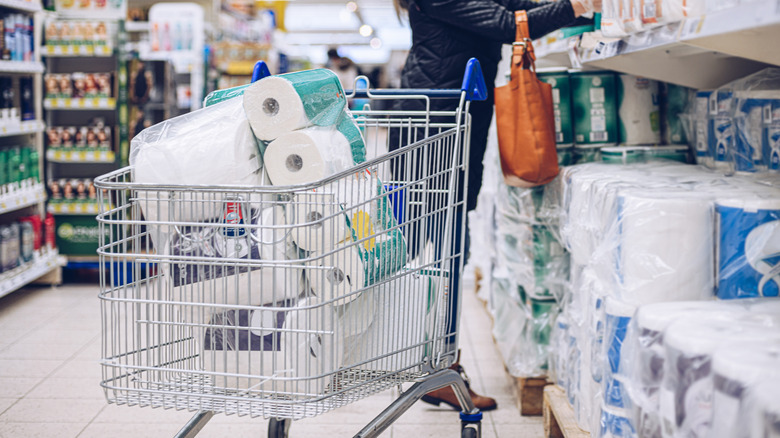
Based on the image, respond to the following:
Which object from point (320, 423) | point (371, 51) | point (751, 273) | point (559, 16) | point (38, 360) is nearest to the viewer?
point (751, 273)

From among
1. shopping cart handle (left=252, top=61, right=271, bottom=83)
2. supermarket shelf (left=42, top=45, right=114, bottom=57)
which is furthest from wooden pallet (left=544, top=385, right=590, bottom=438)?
supermarket shelf (left=42, top=45, right=114, bottom=57)

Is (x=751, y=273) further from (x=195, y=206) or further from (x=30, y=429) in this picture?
(x=30, y=429)

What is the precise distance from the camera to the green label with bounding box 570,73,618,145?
2.33 m

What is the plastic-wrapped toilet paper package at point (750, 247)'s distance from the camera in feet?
4.11

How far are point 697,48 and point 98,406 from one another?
7.22 ft

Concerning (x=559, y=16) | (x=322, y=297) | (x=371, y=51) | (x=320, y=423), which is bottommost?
(x=320, y=423)

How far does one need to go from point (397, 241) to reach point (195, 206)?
0.43 m

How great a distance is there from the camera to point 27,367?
2977 mm

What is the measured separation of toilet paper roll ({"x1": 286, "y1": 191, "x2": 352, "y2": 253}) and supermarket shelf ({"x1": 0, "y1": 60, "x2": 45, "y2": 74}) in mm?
3161

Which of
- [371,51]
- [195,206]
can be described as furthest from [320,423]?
[371,51]

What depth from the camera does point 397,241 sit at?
5.31ft

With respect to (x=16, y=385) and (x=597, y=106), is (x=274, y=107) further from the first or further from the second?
(x=16, y=385)

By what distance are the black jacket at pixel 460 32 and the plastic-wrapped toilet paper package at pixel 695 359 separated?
1451 mm

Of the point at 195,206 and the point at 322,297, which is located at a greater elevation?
the point at 195,206
